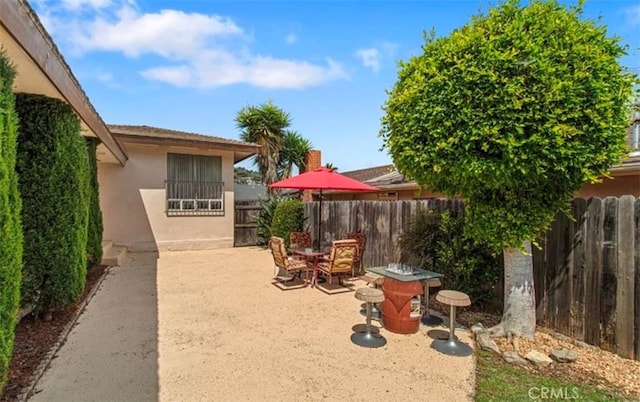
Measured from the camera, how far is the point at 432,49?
4.05 metres

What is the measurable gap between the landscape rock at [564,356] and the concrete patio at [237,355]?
0.88 metres

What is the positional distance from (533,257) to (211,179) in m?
10.0

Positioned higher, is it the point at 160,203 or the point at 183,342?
the point at 160,203

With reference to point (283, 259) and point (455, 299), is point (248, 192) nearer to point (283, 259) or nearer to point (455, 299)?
point (283, 259)

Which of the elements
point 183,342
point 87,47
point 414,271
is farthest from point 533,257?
point 87,47

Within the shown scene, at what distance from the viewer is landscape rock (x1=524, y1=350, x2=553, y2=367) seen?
11.7 feet

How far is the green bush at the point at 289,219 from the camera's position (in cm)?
1028

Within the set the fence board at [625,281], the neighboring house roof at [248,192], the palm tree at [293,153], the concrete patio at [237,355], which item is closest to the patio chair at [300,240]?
the concrete patio at [237,355]

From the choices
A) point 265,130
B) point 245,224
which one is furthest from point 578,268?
point 265,130

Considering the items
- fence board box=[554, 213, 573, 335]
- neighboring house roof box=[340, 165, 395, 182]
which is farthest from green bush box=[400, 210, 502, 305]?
neighboring house roof box=[340, 165, 395, 182]

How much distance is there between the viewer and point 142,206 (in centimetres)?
1085

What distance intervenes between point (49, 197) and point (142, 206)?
22.9ft

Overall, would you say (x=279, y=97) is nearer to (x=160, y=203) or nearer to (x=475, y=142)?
(x=160, y=203)

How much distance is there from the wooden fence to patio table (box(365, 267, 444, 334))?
1.62 metres
